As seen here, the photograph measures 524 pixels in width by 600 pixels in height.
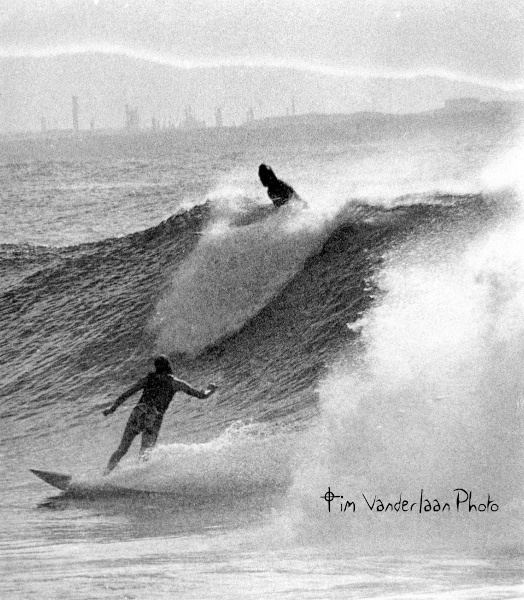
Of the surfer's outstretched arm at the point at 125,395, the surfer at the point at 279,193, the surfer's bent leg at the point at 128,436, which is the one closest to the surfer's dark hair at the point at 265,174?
the surfer at the point at 279,193

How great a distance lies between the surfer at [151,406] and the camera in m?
8.00

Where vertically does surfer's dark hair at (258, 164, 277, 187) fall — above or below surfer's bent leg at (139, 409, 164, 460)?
above

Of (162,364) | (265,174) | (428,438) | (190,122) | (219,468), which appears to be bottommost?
(219,468)

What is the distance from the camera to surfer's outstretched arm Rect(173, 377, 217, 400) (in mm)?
7574

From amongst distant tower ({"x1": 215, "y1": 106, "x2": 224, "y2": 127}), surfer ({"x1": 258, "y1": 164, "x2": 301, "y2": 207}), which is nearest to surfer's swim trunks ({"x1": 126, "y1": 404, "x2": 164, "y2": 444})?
surfer ({"x1": 258, "y1": 164, "x2": 301, "y2": 207})

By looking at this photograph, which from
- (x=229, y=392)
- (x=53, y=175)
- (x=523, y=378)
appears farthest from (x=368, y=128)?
(x=523, y=378)

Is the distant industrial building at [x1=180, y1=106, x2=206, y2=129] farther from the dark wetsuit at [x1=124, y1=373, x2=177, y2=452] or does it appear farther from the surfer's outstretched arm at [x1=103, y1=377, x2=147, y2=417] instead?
the surfer's outstretched arm at [x1=103, y1=377, x2=147, y2=417]

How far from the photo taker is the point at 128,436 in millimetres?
8039

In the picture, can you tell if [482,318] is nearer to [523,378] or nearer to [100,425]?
[523,378]

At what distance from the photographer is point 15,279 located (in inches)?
606

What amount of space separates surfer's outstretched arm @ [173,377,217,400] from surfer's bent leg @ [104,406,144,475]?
1.16ft

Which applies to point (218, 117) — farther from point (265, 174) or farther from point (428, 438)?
point (428, 438)

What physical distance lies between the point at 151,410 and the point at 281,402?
58.9 inches

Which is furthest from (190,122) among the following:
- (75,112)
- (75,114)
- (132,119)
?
(75,112)
